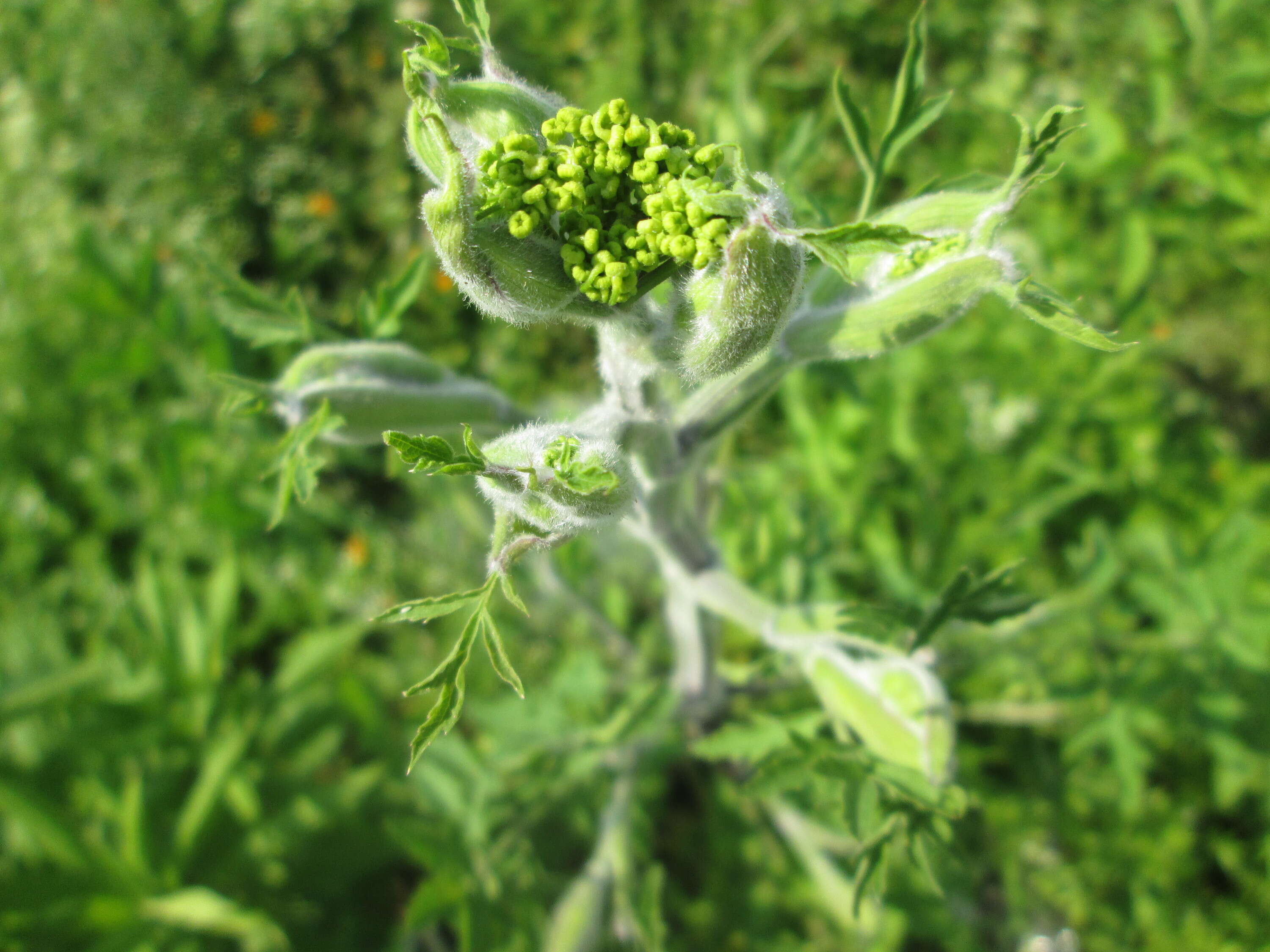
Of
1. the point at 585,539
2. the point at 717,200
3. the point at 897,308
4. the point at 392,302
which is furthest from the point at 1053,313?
the point at 585,539

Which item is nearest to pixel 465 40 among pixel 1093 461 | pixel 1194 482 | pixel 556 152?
pixel 556 152

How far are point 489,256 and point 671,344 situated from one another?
1.20 feet

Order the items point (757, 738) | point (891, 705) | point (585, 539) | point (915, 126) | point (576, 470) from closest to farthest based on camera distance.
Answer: point (576, 470) < point (915, 126) < point (891, 705) < point (757, 738) < point (585, 539)

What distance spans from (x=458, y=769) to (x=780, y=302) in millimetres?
3059

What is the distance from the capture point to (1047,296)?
1356 mm

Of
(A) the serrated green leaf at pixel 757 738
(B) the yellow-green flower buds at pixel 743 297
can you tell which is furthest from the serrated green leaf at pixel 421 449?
(A) the serrated green leaf at pixel 757 738

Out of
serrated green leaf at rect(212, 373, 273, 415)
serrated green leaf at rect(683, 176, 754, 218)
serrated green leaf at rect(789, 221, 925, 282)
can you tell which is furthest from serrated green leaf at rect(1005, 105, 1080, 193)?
serrated green leaf at rect(212, 373, 273, 415)

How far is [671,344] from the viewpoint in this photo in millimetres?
1457

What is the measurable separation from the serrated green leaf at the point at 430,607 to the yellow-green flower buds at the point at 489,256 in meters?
0.48

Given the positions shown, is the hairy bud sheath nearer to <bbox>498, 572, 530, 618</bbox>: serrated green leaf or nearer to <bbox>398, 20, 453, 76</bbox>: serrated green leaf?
<bbox>498, 572, 530, 618</bbox>: serrated green leaf

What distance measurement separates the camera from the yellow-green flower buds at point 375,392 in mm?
1933

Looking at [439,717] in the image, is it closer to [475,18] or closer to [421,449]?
[421,449]

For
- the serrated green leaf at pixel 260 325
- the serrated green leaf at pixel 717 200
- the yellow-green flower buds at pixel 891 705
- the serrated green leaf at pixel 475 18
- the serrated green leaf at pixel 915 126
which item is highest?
the serrated green leaf at pixel 475 18

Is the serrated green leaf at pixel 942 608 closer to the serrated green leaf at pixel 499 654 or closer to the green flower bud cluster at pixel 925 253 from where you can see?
the green flower bud cluster at pixel 925 253
